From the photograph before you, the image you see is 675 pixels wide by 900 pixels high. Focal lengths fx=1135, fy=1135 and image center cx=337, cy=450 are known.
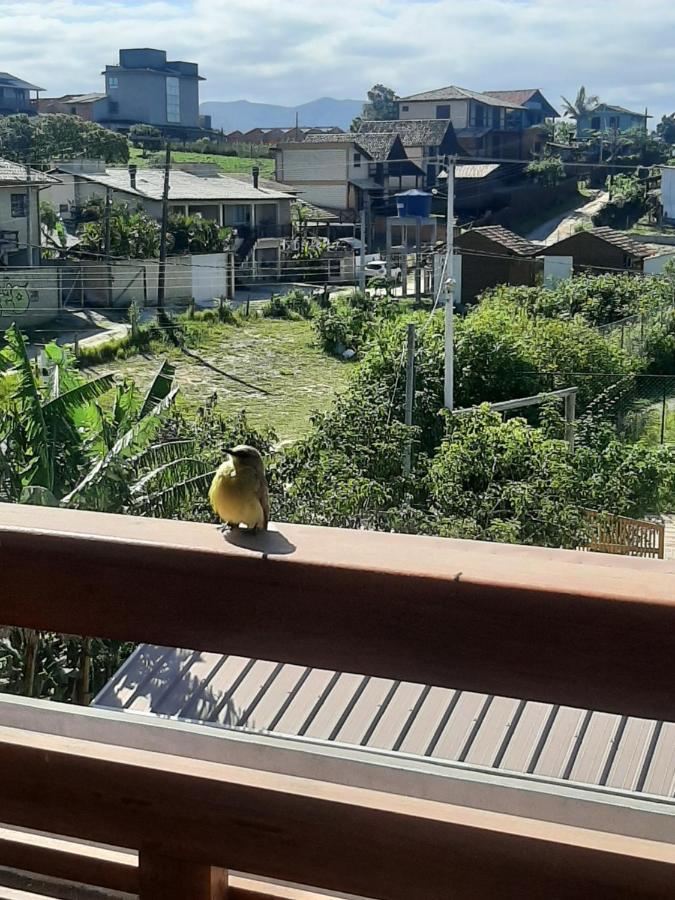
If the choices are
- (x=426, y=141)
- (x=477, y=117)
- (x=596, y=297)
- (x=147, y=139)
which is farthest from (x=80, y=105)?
(x=596, y=297)

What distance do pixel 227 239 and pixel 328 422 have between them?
16466 millimetres

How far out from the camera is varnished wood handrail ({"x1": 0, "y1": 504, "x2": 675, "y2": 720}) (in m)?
0.70

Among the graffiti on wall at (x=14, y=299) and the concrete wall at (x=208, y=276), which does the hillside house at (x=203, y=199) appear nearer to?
the concrete wall at (x=208, y=276)

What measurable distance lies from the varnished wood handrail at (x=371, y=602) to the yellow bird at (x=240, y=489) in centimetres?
31

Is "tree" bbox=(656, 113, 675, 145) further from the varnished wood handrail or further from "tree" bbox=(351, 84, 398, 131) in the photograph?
the varnished wood handrail

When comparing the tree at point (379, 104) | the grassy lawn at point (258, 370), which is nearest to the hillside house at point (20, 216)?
the grassy lawn at point (258, 370)

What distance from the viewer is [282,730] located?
441 cm

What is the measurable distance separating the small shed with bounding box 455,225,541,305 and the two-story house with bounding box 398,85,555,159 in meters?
21.0

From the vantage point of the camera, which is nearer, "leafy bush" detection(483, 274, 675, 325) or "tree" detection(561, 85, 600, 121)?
"leafy bush" detection(483, 274, 675, 325)

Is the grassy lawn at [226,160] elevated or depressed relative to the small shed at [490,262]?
A: elevated

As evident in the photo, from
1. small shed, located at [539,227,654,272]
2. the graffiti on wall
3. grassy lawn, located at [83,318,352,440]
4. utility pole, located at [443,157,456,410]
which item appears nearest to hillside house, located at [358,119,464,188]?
small shed, located at [539,227,654,272]

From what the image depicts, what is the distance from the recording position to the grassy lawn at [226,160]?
39.6 metres

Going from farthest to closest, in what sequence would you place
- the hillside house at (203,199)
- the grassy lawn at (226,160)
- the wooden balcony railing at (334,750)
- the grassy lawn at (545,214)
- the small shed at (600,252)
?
the grassy lawn at (226,160)
the grassy lawn at (545,214)
the hillside house at (203,199)
the small shed at (600,252)
the wooden balcony railing at (334,750)

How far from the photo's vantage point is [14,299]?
20.8m
